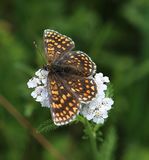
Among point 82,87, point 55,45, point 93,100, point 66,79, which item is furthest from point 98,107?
point 55,45

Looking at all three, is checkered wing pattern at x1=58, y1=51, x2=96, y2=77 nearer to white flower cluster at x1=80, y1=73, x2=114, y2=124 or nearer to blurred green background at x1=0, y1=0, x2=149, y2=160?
white flower cluster at x1=80, y1=73, x2=114, y2=124

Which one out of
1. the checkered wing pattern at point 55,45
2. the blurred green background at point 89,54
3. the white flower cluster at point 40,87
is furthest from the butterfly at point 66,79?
the blurred green background at point 89,54

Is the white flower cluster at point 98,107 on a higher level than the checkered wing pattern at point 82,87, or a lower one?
lower

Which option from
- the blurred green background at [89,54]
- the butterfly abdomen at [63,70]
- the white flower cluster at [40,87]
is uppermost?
the butterfly abdomen at [63,70]

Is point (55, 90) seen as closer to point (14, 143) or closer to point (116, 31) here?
point (14, 143)

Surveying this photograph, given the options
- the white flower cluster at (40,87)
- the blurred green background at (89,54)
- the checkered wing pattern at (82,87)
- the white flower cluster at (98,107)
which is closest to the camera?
the checkered wing pattern at (82,87)

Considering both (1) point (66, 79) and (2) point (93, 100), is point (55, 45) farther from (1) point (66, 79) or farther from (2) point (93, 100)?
(2) point (93, 100)

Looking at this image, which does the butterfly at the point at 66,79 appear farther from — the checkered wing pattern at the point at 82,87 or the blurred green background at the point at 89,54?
the blurred green background at the point at 89,54
